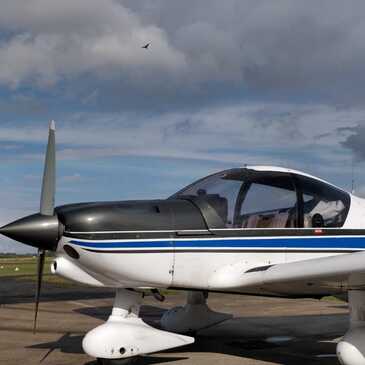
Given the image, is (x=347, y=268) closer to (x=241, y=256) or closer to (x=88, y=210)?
(x=241, y=256)

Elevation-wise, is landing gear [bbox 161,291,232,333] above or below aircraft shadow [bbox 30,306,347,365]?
above

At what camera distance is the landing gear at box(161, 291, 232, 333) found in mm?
9086

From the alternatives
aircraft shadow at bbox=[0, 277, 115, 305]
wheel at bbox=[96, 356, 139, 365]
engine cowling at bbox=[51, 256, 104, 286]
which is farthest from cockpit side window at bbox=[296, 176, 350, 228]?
aircraft shadow at bbox=[0, 277, 115, 305]

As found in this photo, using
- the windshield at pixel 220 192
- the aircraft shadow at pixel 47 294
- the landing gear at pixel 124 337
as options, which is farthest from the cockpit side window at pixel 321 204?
the aircraft shadow at pixel 47 294

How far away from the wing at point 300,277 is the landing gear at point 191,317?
197 centimetres

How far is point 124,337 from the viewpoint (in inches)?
271

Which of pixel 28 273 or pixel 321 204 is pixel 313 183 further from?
pixel 28 273

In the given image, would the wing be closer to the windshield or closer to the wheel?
the windshield

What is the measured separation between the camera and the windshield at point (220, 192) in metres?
7.32

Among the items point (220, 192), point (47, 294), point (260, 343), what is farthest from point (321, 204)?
point (47, 294)

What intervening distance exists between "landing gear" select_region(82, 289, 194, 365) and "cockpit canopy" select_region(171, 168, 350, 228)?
1.42 meters

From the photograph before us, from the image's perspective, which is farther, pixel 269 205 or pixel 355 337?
pixel 269 205

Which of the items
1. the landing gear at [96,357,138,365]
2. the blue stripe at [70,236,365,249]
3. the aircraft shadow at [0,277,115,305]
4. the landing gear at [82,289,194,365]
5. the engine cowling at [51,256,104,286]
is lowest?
the aircraft shadow at [0,277,115,305]

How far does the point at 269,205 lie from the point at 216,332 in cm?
327
